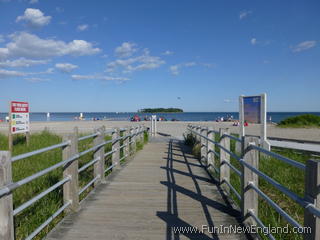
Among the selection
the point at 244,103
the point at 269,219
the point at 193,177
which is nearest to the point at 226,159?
the point at 193,177

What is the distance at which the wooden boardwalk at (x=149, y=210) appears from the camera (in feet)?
11.3

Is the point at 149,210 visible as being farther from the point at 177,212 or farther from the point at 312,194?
the point at 312,194

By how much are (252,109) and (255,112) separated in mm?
205

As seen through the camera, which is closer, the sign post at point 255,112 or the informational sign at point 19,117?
the sign post at point 255,112

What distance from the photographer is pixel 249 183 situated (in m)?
3.72

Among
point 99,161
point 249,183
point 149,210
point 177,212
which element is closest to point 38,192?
point 99,161

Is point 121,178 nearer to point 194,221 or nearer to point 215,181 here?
point 215,181

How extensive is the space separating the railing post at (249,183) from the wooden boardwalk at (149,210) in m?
0.25

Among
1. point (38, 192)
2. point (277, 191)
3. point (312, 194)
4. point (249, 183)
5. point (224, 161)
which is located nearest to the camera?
point (312, 194)

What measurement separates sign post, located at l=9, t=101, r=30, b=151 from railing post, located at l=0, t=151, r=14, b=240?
8.88m

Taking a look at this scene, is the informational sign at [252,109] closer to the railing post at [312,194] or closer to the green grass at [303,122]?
the railing post at [312,194]

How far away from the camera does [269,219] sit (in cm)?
403

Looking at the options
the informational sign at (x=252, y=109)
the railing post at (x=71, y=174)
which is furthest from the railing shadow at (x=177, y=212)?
the informational sign at (x=252, y=109)

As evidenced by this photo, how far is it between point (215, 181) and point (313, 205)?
4060 mm
